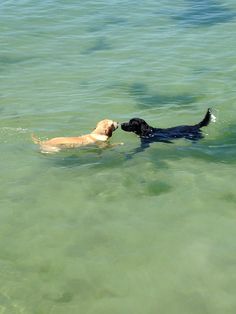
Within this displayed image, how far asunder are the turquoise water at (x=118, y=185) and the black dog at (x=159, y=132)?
16 cm

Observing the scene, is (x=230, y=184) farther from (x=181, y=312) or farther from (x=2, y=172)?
(x=2, y=172)

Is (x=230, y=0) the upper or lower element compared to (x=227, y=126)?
upper

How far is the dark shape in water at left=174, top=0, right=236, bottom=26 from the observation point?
64.2ft

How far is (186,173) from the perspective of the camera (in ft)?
29.7

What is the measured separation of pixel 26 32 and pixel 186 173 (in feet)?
40.3

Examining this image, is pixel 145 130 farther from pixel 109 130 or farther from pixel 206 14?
pixel 206 14

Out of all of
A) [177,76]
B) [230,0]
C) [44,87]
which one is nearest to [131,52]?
[177,76]

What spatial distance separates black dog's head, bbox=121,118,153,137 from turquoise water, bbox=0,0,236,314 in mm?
339

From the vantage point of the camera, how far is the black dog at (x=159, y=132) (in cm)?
1002

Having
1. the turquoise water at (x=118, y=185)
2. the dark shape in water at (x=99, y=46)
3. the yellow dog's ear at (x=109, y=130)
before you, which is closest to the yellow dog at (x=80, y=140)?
the yellow dog's ear at (x=109, y=130)

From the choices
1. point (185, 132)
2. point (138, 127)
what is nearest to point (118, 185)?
point (138, 127)

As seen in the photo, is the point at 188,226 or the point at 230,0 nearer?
the point at 188,226

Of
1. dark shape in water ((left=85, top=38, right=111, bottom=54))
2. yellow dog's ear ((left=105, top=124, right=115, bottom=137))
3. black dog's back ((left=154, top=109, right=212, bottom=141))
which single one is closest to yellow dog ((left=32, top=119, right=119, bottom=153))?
yellow dog's ear ((left=105, top=124, right=115, bottom=137))

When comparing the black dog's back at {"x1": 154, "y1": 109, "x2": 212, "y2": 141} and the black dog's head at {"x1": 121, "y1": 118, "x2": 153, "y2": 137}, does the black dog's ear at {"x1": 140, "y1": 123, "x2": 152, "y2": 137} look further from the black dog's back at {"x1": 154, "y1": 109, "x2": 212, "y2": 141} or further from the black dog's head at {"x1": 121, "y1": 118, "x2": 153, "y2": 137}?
the black dog's back at {"x1": 154, "y1": 109, "x2": 212, "y2": 141}
